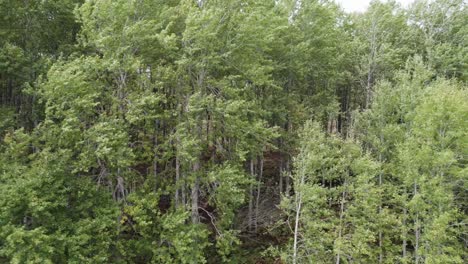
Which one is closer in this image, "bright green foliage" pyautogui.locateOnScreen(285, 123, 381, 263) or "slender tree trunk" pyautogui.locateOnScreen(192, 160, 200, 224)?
"bright green foliage" pyautogui.locateOnScreen(285, 123, 381, 263)

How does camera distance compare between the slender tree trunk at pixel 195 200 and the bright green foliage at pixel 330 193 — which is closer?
the bright green foliage at pixel 330 193

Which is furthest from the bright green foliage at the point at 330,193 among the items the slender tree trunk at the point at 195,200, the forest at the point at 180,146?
the slender tree trunk at the point at 195,200

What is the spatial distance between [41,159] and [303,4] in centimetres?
1521

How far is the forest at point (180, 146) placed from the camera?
41.6 ft

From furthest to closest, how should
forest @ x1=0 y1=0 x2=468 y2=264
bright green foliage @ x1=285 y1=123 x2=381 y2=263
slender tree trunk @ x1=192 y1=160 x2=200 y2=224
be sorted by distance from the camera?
slender tree trunk @ x1=192 y1=160 x2=200 y2=224 → bright green foliage @ x1=285 y1=123 x2=381 y2=263 → forest @ x1=0 y1=0 x2=468 y2=264

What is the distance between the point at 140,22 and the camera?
13156 mm

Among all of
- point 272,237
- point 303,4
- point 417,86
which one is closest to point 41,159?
point 272,237

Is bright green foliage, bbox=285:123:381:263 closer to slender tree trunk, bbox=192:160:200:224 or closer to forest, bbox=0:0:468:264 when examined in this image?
forest, bbox=0:0:468:264

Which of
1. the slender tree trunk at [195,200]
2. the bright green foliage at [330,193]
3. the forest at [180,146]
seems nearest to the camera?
the forest at [180,146]

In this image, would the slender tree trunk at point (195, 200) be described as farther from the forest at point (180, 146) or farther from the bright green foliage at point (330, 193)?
the bright green foliage at point (330, 193)

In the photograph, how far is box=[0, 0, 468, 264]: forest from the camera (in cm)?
1268

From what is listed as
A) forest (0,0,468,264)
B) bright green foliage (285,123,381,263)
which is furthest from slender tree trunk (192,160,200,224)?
bright green foliage (285,123,381,263)

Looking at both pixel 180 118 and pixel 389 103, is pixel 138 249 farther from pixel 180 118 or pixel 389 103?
pixel 389 103

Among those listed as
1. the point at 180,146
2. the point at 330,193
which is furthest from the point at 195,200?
the point at 330,193
